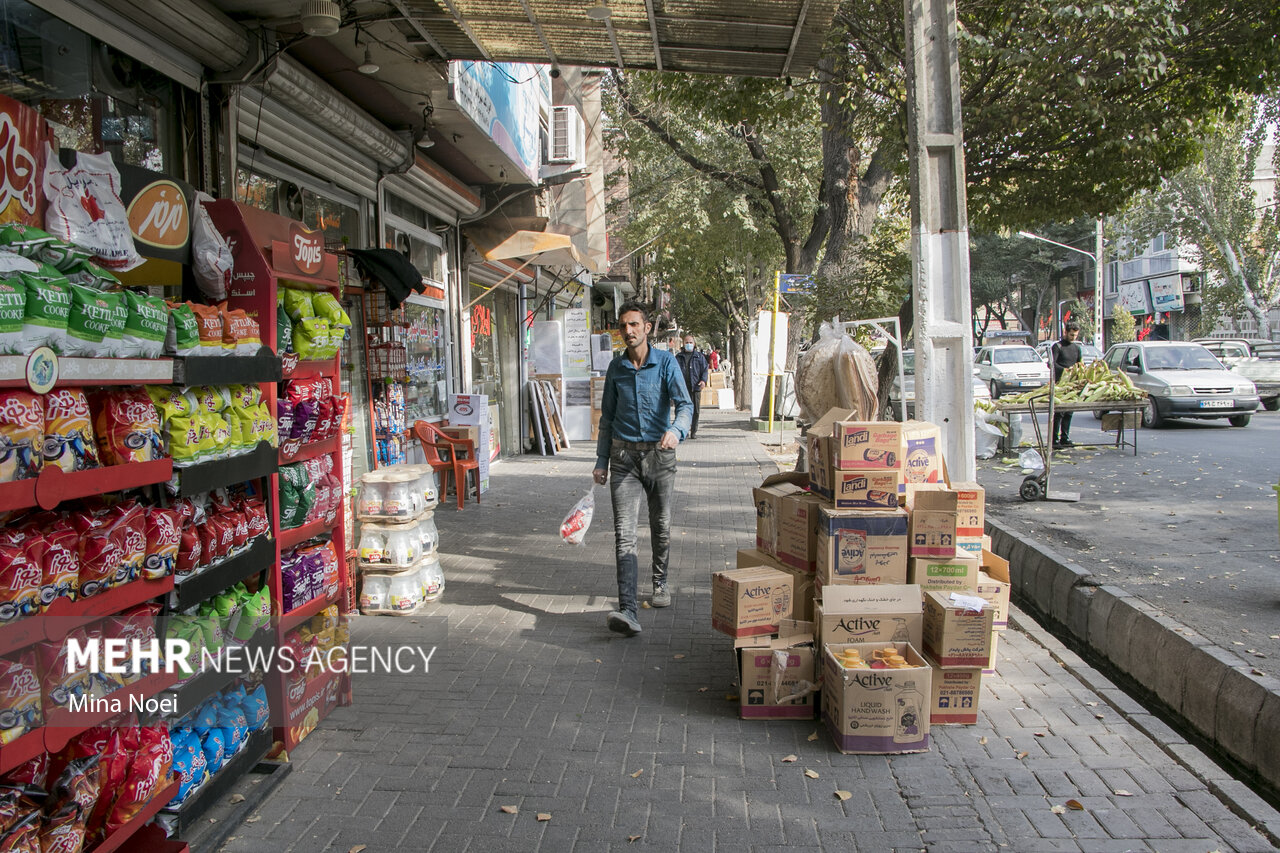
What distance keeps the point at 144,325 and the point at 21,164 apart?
59cm

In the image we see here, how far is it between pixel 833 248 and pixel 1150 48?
4.55m

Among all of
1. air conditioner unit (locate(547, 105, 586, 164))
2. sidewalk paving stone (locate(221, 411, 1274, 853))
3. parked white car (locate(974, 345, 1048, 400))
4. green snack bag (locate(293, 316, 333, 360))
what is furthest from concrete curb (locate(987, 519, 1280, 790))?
parked white car (locate(974, 345, 1048, 400))

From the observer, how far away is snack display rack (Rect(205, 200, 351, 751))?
386cm

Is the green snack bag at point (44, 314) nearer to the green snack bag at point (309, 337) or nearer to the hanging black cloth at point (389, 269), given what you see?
the green snack bag at point (309, 337)

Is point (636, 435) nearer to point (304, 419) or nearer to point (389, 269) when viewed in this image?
point (304, 419)

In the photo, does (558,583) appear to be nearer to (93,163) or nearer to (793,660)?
(793,660)

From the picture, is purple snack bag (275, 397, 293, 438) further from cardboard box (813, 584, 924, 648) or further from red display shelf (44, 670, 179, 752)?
cardboard box (813, 584, 924, 648)

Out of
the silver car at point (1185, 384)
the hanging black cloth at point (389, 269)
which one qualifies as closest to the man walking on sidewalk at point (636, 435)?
the hanging black cloth at point (389, 269)

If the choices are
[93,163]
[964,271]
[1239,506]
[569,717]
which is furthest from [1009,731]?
[1239,506]

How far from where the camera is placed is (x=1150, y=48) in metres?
8.16

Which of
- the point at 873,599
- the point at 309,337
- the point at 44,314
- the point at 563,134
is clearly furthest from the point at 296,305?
the point at 563,134

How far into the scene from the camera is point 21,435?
7.91 feet

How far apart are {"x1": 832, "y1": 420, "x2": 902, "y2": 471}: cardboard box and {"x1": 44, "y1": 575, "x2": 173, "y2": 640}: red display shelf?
310 cm

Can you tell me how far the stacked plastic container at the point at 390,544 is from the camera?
20.1ft
